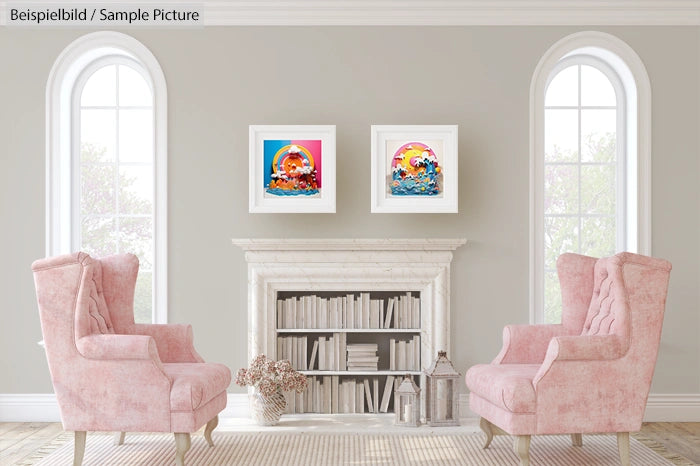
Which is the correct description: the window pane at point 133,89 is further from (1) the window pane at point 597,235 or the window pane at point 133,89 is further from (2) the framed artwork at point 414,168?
(1) the window pane at point 597,235

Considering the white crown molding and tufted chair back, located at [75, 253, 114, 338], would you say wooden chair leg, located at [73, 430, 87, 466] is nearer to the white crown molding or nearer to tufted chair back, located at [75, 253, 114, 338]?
tufted chair back, located at [75, 253, 114, 338]

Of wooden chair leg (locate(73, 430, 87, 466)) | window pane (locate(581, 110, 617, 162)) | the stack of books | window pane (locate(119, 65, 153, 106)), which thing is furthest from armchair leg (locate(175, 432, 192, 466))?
window pane (locate(581, 110, 617, 162))

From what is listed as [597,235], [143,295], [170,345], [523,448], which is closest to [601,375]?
[523,448]

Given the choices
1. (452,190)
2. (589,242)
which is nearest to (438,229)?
(452,190)

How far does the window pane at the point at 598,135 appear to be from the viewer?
5820 mm

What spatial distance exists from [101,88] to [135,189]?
81 cm

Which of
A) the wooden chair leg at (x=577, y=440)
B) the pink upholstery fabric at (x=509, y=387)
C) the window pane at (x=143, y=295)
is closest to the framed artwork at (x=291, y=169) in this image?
the window pane at (x=143, y=295)

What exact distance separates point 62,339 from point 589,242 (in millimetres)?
3794

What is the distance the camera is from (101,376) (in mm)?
3996

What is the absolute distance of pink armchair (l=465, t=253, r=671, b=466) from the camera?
3963 mm

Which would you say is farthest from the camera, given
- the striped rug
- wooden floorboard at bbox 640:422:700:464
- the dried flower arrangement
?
the dried flower arrangement

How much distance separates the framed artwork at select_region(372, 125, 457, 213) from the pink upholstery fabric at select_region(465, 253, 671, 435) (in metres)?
1.35

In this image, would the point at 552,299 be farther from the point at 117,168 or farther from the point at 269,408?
the point at 117,168

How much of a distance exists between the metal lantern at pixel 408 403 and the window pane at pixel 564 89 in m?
2.39
